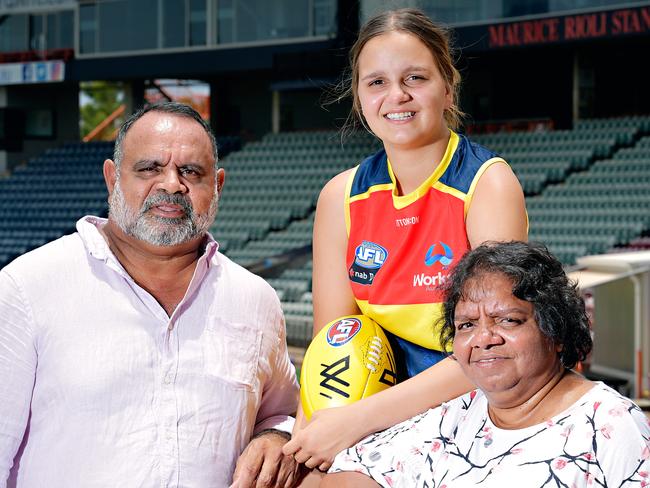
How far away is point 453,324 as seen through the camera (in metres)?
2.19

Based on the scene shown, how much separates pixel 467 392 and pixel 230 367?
65cm

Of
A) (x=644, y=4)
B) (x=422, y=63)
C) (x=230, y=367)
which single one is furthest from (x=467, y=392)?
(x=644, y=4)

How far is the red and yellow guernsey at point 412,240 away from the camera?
94.7 inches

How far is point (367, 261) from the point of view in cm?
252

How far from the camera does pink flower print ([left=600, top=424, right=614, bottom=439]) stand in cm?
186

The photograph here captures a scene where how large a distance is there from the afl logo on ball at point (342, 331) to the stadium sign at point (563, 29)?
→ 12632 mm

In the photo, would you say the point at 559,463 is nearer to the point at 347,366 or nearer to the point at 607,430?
the point at 607,430

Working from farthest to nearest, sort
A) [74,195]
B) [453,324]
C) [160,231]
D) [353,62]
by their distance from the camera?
[74,195], [353,62], [160,231], [453,324]

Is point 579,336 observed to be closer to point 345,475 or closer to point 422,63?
point 345,475

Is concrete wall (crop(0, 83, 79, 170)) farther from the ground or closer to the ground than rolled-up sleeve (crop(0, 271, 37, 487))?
farther from the ground

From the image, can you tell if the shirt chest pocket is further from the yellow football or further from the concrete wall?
the concrete wall

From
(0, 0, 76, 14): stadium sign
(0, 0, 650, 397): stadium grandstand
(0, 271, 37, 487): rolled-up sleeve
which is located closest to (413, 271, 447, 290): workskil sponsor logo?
(0, 271, 37, 487): rolled-up sleeve


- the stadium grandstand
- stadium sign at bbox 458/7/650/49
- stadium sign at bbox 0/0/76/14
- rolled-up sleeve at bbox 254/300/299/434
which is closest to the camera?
rolled-up sleeve at bbox 254/300/299/434

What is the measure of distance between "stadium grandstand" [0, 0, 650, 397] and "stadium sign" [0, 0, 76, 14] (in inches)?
1.8
